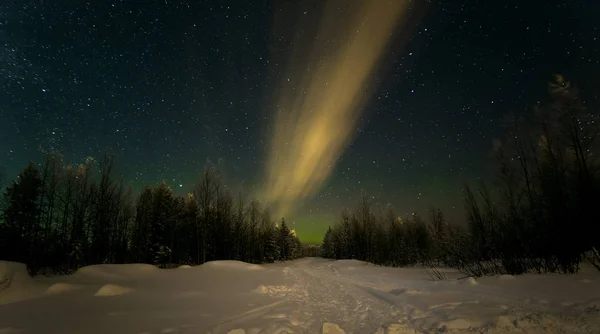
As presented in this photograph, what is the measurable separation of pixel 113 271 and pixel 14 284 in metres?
5.39

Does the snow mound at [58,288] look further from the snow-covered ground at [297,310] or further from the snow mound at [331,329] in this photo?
the snow mound at [331,329]

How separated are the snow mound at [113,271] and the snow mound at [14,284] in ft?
12.5

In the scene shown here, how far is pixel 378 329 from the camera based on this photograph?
4.73m

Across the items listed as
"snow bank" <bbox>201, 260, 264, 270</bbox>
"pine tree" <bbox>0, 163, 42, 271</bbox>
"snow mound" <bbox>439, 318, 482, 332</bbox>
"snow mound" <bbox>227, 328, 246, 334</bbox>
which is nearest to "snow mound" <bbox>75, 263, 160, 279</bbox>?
"snow bank" <bbox>201, 260, 264, 270</bbox>

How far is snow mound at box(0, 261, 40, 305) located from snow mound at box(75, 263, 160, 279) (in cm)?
380

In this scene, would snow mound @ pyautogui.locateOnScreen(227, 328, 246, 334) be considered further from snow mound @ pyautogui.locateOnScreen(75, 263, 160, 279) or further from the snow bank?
the snow bank

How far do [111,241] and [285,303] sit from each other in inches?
1216

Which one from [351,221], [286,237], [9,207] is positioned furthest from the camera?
[286,237]

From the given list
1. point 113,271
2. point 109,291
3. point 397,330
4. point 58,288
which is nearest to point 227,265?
point 113,271

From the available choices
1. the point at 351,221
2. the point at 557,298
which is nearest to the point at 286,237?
the point at 351,221

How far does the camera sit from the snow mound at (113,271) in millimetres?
12180

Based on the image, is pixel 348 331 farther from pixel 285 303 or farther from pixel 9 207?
pixel 9 207

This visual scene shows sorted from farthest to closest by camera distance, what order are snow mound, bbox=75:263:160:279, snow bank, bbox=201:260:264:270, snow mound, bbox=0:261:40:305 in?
snow bank, bbox=201:260:264:270
snow mound, bbox=75:263:160:279
snow mound, bbox=0:261:40:305

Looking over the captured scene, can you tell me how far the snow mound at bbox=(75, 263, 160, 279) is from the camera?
12.2 meters
